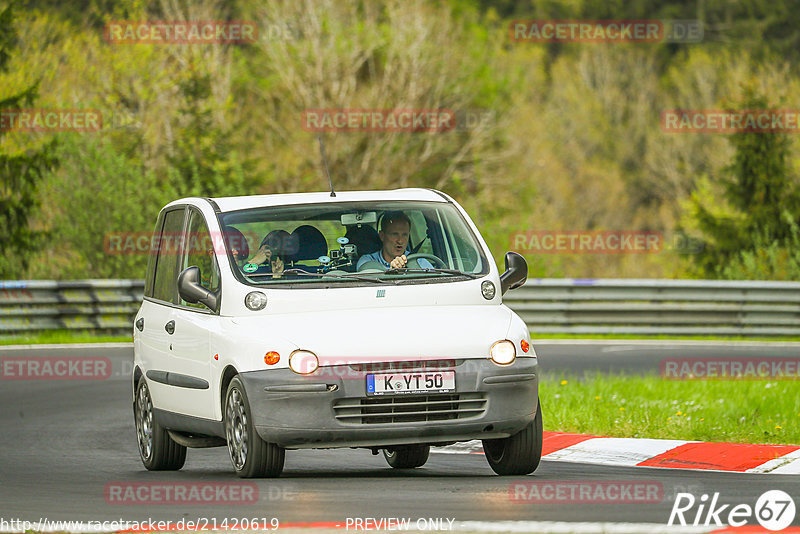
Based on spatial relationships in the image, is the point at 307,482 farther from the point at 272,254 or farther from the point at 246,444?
the point at 272,254

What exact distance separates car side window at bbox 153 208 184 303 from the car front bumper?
194cm

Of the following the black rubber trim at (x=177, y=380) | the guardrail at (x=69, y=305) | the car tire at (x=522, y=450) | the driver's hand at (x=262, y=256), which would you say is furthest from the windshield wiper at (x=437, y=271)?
the guardrail at (x=69, y=305)

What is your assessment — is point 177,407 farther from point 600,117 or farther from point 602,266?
point 600,117

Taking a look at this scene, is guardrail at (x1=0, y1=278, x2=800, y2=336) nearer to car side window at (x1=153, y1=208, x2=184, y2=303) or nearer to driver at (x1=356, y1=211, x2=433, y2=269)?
car side window at (x1=153, y1=208, x2=184, y2=303)

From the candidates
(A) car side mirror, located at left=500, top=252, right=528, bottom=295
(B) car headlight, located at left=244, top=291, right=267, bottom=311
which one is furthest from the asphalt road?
(A) car side mirror, located at left=500, top=252, right=528, bottom=295

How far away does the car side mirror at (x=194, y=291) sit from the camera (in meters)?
9.41

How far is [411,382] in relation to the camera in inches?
344

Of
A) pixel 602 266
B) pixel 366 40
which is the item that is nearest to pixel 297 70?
pixel 366 40

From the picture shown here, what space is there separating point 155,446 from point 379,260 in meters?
2.17

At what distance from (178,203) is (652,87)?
6116 centimetres

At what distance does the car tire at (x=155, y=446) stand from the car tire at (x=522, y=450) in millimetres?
2409

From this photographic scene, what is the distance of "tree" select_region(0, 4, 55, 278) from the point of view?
30.6 metres

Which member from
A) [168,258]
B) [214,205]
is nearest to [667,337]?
[168,258]

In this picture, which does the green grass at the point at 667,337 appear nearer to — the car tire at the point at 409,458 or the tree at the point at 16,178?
the tree at the point at 16,178
